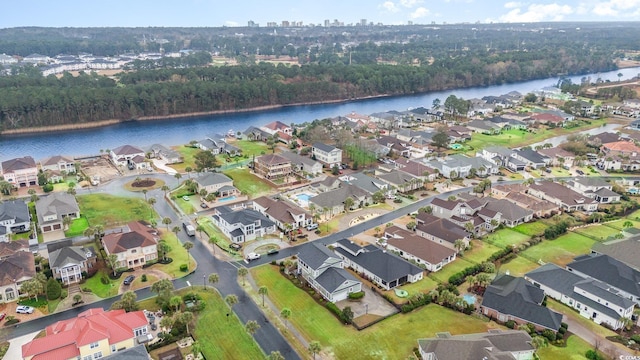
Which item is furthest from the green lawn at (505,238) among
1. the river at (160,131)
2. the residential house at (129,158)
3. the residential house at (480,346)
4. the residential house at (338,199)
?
the river at (160,131)

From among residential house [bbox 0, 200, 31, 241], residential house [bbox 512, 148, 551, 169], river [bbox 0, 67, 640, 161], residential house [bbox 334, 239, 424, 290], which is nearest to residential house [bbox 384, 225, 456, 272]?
residential house [bbox 334, 239, 424, 290]

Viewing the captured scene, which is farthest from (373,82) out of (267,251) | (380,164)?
(267,251)

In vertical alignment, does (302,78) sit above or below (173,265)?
above

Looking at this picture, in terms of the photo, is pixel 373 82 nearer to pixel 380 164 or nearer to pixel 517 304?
pixel 380 164

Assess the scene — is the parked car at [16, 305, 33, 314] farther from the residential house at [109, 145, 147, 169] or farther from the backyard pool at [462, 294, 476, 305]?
the residential house at [109, 145, 147, 169]

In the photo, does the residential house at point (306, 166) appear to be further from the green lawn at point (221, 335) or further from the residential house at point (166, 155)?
the green lawn at point (221, 335)

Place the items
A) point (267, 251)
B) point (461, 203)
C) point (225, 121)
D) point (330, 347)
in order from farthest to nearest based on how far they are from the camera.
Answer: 1. point (225, 121)
2. point (461, 203)
3. point (267, 251)
4. point (330, 347)
